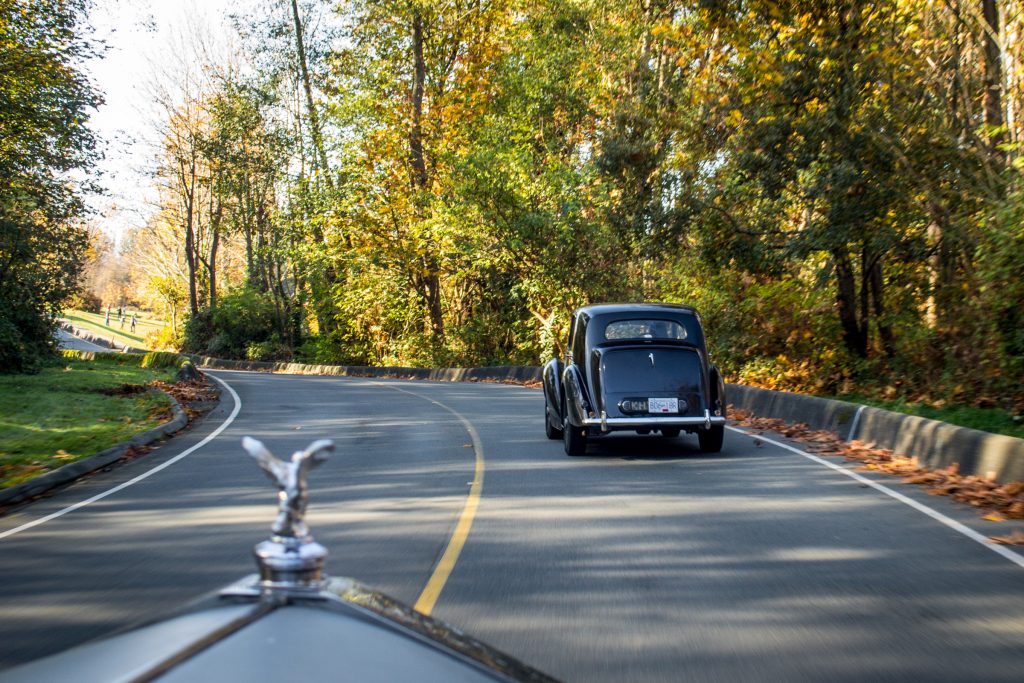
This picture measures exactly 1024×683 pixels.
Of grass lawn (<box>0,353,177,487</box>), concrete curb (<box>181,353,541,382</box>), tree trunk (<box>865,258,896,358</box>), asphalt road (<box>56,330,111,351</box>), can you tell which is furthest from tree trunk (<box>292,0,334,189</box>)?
asphalt road (<box>56,330,111,351</box>)

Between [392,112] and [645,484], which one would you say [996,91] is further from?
[392,112]

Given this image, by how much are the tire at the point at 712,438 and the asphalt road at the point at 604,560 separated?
8.0 inches

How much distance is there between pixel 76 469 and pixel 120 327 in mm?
101998

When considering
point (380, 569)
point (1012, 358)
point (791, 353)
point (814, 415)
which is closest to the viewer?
point (380, 569)

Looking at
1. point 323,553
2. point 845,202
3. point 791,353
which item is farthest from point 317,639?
point 791,353

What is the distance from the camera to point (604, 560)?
7.49 m

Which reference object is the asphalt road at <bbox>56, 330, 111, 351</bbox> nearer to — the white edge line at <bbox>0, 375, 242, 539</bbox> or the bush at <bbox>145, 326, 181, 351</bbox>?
the bush at <bbox>145, 326, 181, 351</bbox>

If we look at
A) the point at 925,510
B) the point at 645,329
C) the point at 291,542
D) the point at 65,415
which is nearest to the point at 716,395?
the point at 645,329

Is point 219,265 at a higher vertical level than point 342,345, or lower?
higher

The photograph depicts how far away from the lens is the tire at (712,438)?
13633 millimetres

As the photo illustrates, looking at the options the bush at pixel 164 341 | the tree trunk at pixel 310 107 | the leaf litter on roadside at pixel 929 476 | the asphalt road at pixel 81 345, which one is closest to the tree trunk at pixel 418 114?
the tree trunk at pixel 310 107

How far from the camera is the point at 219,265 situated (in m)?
95.1

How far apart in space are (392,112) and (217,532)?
34857 millimetres

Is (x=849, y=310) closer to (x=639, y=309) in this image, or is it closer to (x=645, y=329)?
(x=639, y=309)
